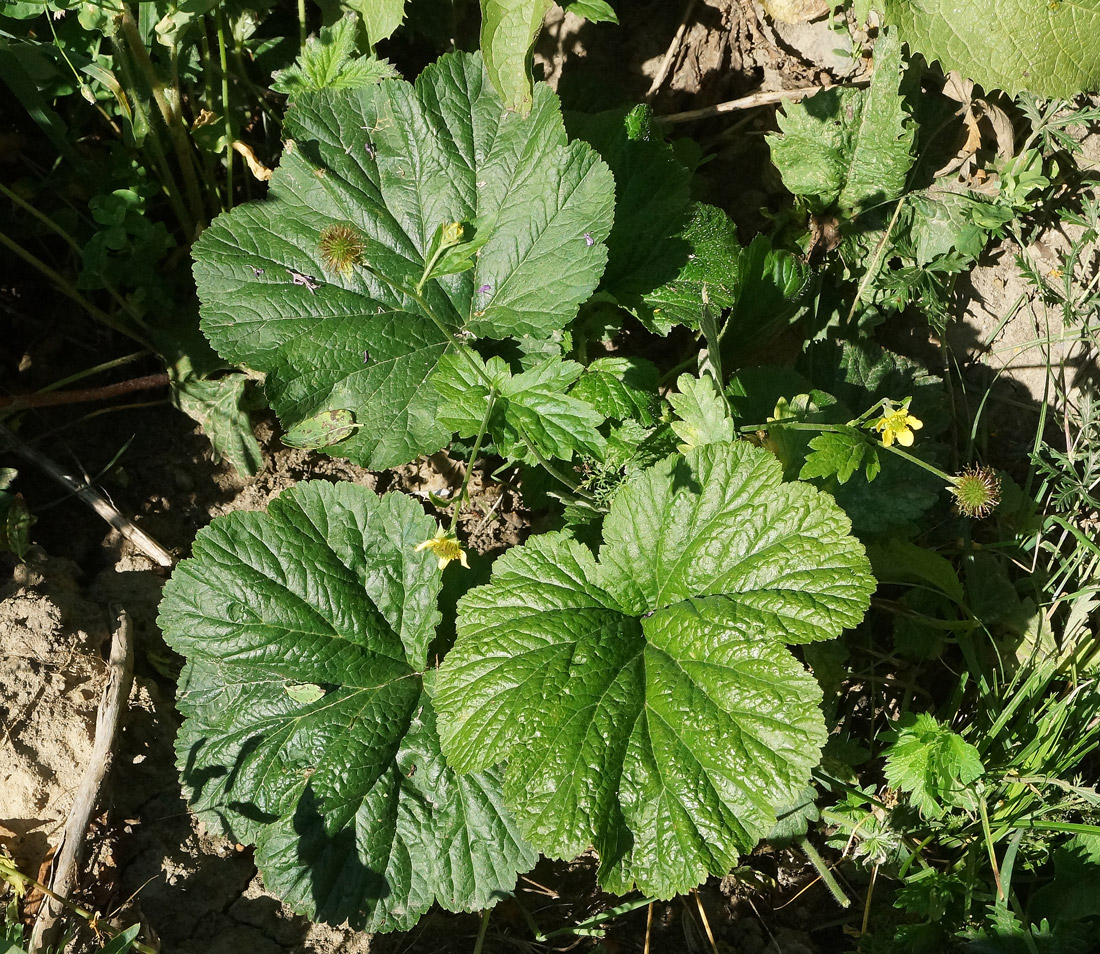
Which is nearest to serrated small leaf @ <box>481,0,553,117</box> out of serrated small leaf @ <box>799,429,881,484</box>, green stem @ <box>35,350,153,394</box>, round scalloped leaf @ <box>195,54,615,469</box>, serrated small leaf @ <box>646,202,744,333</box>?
round scalloped leaf @ <box>195,54,615,469</box>

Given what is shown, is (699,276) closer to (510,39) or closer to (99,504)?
(510,39)

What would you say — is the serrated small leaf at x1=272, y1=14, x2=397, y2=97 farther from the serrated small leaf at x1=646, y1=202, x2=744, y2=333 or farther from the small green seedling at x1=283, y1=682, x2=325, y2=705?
the small green seedling at x1=283, y1=682, x2=325, y2=705

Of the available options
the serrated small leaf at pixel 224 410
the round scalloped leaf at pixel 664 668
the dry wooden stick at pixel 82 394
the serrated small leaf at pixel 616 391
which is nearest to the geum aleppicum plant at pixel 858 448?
the round scalloped leaf at pixel 664 668

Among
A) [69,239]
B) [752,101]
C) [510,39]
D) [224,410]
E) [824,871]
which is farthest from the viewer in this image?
[752,101]

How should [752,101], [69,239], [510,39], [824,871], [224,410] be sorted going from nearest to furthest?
1. [510,39]
2. [824,871]
3. [69,239]
4. [224,410]
5. [752,101]

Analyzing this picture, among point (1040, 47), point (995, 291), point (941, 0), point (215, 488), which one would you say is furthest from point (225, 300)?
point (995, 291)

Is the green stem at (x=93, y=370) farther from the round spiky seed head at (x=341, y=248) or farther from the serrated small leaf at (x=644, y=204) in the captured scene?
the serrated small leaf at (x=644, y=204)

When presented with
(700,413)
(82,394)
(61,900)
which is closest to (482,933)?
(61,900)
